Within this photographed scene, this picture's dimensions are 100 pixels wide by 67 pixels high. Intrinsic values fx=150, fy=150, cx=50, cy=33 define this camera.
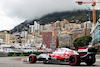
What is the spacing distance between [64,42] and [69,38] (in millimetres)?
7130

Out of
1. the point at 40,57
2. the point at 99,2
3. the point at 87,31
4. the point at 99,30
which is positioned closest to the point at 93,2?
the point at 99,2

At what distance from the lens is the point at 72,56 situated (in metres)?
10.2

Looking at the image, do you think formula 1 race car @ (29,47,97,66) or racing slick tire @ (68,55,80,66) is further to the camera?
formula 1 race car @ (29,47,97,66)

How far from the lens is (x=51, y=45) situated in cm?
18125

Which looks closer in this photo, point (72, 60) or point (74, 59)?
point (74, 59)

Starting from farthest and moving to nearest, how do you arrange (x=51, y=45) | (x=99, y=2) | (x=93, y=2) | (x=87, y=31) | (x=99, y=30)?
(x=51, y=45) < (x=87, y=31) < (x=93, y=2) < (x=99, y=2) < (x=99, y=30)

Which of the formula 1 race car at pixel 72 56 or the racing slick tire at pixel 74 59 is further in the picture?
the formula 1 race car at pixel 72 56

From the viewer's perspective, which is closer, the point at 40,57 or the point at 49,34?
the point at 40,57

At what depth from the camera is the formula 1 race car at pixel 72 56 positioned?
1016 cm

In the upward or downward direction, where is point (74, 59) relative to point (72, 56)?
downward

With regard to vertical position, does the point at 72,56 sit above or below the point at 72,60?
above

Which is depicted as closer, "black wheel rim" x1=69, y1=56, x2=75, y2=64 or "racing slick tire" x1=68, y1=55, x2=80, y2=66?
"racing slick tire" x1=68, y1=55, x2=80, y2=66

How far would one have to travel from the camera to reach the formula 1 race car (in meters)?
10.2

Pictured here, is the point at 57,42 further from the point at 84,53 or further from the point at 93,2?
the point at 84,53
